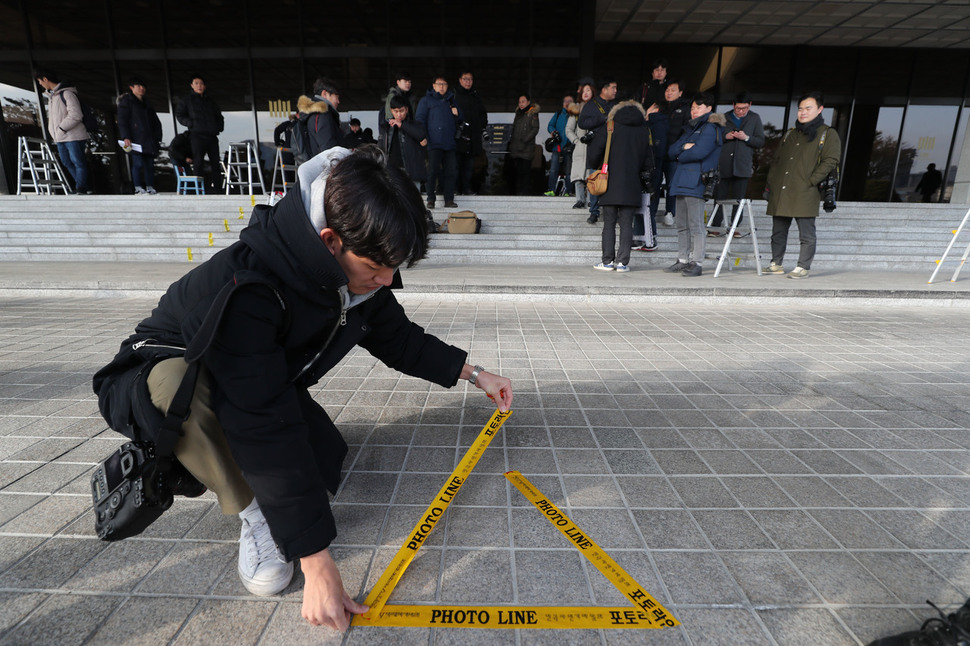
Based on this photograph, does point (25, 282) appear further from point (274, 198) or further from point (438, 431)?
point (438, 431)

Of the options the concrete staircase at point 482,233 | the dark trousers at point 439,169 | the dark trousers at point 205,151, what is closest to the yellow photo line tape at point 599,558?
the concrete staircase at point 482,233

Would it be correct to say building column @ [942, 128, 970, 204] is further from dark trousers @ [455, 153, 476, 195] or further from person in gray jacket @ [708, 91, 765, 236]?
dark trousers @ [455, 153, 476, 195]

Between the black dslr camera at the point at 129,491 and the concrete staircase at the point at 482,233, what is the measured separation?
628 cm

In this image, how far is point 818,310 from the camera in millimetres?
5309

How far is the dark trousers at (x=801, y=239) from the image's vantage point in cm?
626

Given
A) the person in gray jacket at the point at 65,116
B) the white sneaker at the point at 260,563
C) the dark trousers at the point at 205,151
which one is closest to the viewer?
the white sneaker at the point at 260,563

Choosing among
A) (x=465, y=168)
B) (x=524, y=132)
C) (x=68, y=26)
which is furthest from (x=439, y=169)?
(x=68, y=26)

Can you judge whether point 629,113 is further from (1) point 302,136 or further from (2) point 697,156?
(1) point 302,136

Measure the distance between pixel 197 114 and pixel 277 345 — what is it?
9.97 meters

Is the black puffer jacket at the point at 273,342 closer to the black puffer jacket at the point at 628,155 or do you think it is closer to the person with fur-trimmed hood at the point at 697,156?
the black puffer jacket at the point at 628,155

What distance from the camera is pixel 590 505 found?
183 centimetres

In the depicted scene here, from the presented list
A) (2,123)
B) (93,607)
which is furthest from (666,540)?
(2,123)

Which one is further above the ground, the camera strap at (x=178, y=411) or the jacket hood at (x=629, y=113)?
the jacket hood at (x=629, y=113)

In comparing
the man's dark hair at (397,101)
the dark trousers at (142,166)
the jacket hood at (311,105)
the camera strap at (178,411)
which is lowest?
the camera strap at (178,411)
